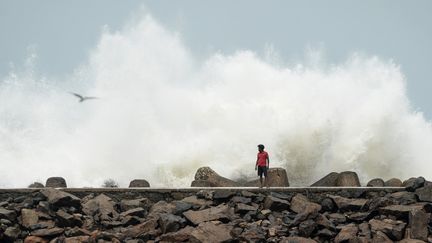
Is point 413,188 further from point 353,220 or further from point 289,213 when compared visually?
point 289,213

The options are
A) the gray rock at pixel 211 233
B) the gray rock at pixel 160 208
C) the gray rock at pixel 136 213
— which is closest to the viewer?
the gray rock at pixel 211 233

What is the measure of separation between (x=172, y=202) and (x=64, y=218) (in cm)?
242

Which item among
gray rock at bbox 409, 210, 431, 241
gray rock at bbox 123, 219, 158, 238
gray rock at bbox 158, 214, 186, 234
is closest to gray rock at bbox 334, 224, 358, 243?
gray rock at bbox 409, 210, 431, 241

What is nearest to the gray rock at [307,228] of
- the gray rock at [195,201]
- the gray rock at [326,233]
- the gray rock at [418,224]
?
the gray rock at [326,233]

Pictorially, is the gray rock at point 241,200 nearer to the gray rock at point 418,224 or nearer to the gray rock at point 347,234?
the gray rock at point 347,234

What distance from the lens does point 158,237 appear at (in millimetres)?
9609

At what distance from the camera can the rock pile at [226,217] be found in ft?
31.4

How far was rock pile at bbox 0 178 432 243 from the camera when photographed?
959 cm

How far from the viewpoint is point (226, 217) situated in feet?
33.0

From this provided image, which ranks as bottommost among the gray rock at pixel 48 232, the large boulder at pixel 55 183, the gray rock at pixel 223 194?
the gray rock at pixel 48 232

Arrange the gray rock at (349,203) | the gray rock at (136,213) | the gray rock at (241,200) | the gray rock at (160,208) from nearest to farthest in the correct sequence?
the gray rock at (136,213), the gray rock at (160,208), the gray rock at (349,203), the gray rock at (241,200)

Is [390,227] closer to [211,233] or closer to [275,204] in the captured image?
[275,204]

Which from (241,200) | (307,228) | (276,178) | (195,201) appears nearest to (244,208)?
(241,200)

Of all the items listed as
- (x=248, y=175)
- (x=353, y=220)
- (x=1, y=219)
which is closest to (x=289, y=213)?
(x=353, y=220)
